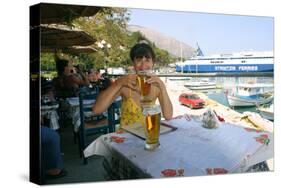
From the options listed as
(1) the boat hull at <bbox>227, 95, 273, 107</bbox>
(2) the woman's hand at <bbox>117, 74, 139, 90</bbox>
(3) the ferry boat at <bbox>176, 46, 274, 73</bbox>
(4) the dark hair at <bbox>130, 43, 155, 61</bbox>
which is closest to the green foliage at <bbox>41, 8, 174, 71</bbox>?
(4) the dark hair at <bbox>130, 43, 155, 61</bbox>

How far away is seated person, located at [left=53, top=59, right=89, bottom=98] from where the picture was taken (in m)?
4.59

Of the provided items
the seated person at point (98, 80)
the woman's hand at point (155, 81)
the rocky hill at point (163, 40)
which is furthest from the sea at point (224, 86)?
the seated person at point (98, 80)

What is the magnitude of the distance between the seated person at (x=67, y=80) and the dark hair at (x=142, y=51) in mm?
655

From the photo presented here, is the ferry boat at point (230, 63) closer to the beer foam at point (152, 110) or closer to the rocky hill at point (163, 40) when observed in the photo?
the rocky hill at point (163, 40)

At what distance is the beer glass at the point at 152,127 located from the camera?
14.5ft

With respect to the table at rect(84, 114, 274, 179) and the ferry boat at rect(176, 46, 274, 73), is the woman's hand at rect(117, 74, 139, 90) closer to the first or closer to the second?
the table at rect(84, 114, 274, 179)

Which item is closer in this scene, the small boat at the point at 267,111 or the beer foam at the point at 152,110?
the beer foam at the point at 152,110

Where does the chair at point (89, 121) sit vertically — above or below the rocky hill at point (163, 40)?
below

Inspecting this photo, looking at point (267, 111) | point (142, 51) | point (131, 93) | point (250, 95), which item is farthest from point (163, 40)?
point (267, 111)

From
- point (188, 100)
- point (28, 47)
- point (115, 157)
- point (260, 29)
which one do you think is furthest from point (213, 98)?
point (28, 47)

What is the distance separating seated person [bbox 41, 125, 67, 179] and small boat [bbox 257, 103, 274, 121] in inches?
105

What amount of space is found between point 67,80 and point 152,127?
1.06m

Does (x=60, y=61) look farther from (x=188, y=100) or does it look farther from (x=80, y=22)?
(x=188, y=100)

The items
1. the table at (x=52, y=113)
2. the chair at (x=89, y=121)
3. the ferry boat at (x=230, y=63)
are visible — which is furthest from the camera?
the ferry boat at (x=230, y=63)
